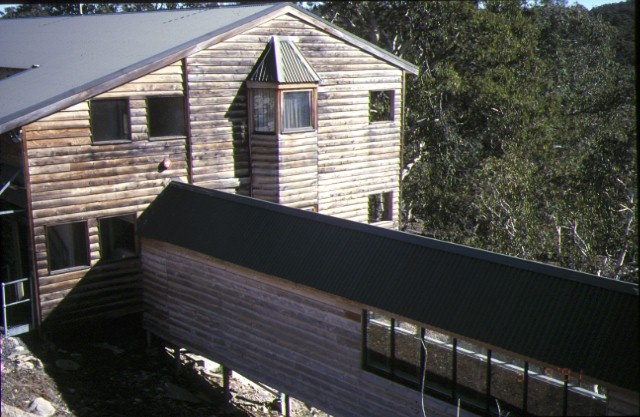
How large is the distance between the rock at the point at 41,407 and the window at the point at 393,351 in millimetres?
5950

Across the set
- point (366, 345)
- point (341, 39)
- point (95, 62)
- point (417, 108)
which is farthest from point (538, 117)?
point (366, 345)

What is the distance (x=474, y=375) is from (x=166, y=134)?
1041 cm

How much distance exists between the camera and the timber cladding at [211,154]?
1653 centimetres

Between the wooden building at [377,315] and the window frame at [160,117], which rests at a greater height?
the window frame at [160,117]

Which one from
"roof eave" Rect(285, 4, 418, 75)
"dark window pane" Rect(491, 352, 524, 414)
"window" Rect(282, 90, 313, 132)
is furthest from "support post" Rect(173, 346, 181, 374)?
"roof eave" Rect(285, 4, 418, 75)

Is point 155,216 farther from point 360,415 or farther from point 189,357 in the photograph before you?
point 360,415

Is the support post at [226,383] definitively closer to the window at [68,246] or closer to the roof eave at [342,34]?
the window at [68,246]

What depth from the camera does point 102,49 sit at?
21.3 meters

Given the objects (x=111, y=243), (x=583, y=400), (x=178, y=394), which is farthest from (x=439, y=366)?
(x=111, y=243)

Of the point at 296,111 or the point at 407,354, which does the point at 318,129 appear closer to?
the point at 296,111

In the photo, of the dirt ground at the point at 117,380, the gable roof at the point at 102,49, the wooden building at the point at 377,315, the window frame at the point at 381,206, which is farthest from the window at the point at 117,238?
the window frame at the point at 381,206

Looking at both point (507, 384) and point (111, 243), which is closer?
point (507, 384)

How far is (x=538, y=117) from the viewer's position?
99.9 feet

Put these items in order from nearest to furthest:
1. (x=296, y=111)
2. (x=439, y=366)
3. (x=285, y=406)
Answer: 1. (x=439, y=366)
2. (x=285, y=406)
3. (x=296, y=111)
